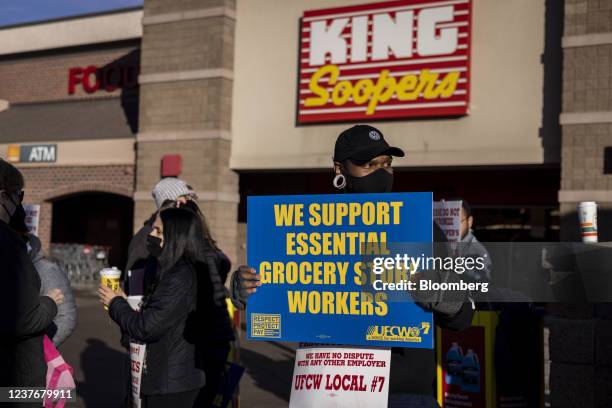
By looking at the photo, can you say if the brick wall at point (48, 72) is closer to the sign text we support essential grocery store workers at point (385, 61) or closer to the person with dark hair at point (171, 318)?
the sign text we support essential grocery store workers at point (385, 61)

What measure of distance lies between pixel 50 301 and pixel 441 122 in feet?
47.8

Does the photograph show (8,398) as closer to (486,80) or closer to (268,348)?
(268,348)

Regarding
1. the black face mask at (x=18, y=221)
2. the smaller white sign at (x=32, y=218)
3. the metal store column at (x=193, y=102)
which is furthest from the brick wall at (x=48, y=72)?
the black face mask at (x=18, y=221)

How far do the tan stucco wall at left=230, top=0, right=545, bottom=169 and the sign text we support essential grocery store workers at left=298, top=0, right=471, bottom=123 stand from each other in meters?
0.32

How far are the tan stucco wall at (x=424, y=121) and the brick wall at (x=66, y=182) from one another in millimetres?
3903

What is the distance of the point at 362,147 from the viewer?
3268mm

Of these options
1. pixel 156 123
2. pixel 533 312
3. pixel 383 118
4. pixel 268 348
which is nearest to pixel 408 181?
pixel 383 118

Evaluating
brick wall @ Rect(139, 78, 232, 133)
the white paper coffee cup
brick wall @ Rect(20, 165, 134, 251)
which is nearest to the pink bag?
the white paper coffee cup

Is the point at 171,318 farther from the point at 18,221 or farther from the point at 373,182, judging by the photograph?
the point at 373,182

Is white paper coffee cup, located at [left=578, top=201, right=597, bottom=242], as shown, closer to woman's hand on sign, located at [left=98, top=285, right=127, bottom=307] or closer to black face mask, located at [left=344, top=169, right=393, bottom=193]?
black face mask, located at [left=344, top=169, right=393, bottom=193]

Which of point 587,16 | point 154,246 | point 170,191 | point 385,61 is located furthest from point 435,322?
point 385,61

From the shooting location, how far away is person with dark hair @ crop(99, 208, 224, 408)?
14.0ft

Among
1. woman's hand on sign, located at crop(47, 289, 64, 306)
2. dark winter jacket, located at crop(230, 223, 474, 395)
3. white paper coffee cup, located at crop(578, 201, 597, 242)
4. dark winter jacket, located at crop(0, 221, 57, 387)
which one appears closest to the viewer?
dark winter jacket, located at crop(230, 223, 474, 395)

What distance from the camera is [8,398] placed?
11.3ft
